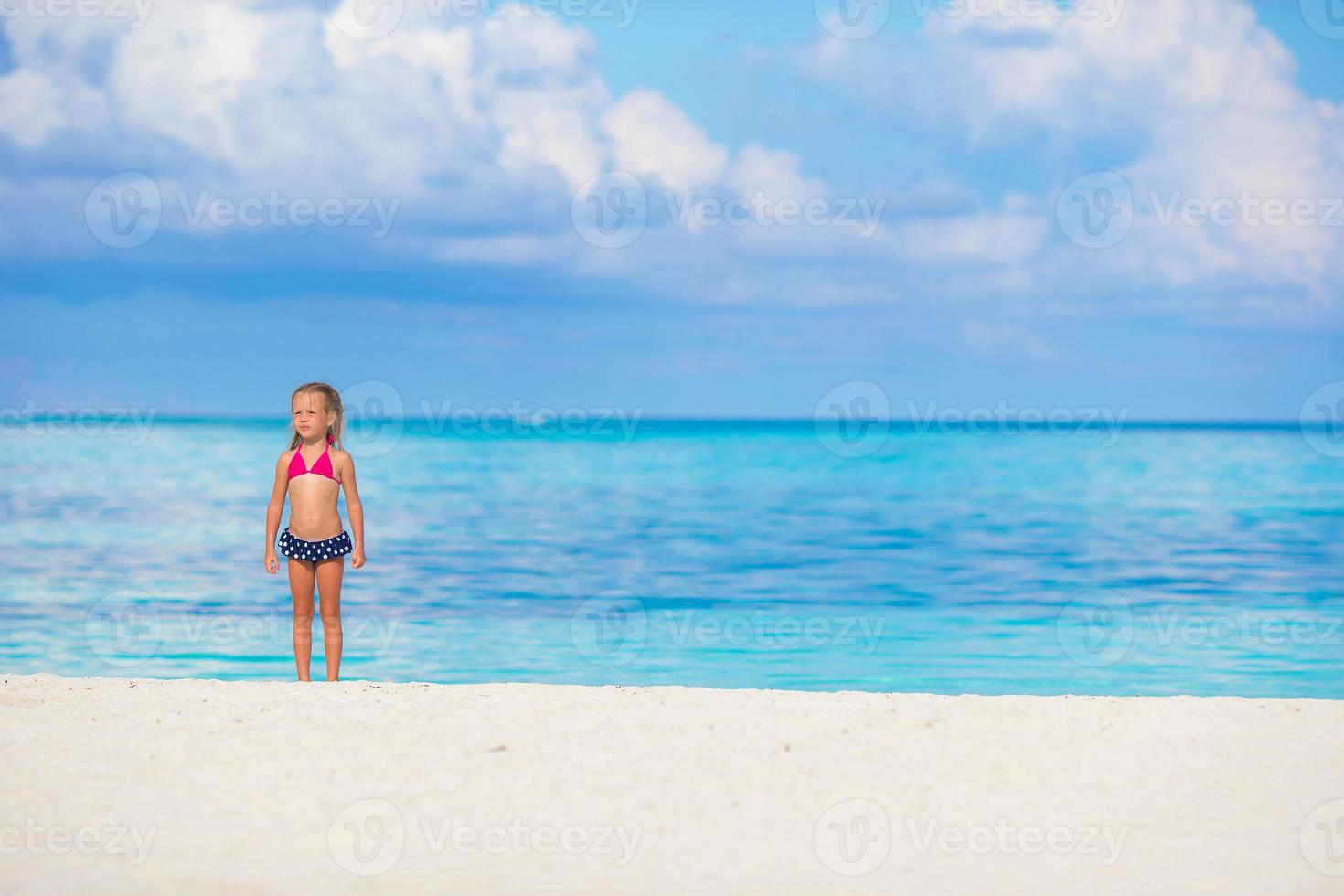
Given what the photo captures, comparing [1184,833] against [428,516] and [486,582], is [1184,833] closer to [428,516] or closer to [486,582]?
[486,582]

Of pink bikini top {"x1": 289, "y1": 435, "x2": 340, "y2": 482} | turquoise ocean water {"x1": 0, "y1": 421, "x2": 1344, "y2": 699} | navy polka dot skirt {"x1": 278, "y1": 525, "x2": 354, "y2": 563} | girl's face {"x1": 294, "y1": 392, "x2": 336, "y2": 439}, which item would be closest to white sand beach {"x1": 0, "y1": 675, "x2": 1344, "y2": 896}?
navy polka dot skirt {"x1": 278, "y1": 525, "x2": 354, "y2": 563}

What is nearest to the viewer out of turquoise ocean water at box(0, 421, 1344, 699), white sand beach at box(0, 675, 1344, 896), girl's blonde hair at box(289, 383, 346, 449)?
white sand beach at box(0, 675, 1344, 896)

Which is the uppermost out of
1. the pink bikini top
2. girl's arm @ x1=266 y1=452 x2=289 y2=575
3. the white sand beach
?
the pink bikini top

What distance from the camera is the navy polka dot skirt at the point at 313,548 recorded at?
29.2 feet

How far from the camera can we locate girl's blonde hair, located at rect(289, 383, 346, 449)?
28.7ft

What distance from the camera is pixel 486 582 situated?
749 inches

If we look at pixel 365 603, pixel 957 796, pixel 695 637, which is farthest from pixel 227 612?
pixel 957 796

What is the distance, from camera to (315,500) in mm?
8836

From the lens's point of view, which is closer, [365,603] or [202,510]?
[365,603]

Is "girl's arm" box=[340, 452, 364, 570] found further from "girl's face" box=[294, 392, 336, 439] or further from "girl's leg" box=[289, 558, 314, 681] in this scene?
"girl's leg" box=[289, 558, 314, 681]

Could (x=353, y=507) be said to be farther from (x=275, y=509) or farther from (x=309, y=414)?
(x=309, y=414)

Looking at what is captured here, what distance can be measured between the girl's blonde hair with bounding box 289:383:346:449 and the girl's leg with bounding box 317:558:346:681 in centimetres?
85

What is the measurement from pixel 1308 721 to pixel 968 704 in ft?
6.42

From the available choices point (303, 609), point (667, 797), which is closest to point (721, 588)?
point (303, 609)
